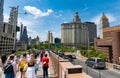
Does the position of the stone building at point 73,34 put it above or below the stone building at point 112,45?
above

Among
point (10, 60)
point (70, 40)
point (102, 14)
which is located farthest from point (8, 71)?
point (70, 40)

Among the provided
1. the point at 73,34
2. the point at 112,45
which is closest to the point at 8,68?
the point at 112,45

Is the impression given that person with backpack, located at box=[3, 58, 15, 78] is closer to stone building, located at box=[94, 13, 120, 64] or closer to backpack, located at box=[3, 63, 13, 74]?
backpack, located at box=[3, 63, 13, 74]

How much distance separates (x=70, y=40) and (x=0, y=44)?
278 ft

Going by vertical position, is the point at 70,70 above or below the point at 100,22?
below

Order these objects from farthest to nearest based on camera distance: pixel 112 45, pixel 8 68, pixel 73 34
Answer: pixel 73 34 → pixel 112 45 → pixel 8 68

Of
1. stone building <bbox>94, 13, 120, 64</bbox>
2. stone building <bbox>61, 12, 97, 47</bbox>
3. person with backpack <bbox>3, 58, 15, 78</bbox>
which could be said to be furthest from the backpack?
stone building <bbox>61, 12, 97, 47</bbox>

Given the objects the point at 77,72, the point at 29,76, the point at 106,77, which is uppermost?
the point at 77,72

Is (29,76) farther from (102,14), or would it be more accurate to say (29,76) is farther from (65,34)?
(65,34)

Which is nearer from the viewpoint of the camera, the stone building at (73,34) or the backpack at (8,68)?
the backpack at (8,68)

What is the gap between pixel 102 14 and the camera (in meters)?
164

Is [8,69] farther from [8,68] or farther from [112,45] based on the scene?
[112,45]

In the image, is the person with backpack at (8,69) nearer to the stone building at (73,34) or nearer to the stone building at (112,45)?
the stone building at (112,45)

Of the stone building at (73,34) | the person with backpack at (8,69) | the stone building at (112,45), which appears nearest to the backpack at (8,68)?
the person with backpack at (8,69)
